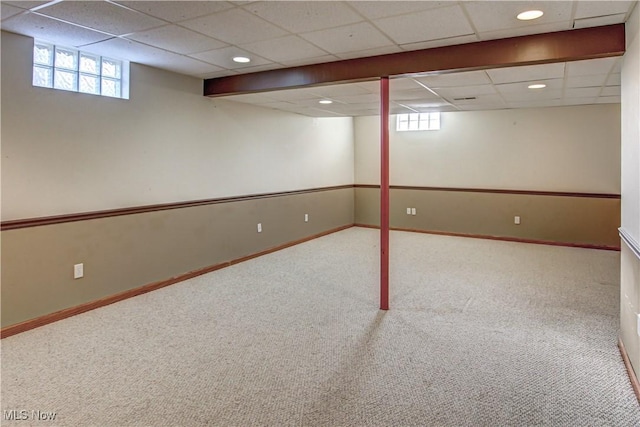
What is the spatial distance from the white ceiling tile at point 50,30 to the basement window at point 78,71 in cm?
17

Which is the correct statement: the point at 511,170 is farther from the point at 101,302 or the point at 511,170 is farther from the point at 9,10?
the point at 9,10

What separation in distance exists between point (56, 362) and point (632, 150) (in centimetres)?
394

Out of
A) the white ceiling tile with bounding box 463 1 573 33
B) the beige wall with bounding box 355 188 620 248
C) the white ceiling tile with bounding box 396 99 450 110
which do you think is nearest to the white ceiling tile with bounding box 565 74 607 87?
the white ceiling tile with bounding box 396 99 450 110

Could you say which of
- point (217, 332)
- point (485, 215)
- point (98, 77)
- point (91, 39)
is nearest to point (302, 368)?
point (217, 332)

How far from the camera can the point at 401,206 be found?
25.6 feet

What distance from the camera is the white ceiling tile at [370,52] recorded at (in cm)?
334

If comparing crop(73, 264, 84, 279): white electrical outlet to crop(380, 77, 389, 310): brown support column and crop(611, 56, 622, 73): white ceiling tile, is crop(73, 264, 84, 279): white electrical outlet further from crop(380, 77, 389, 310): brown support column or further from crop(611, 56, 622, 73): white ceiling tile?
crop(611, 56, 622, 73): white ceiling tile

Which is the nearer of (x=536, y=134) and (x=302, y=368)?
(x=302, y=368)

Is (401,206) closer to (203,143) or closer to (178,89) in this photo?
(203,143)

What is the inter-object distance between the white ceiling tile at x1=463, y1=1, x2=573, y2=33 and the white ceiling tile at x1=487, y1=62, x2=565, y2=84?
77 cm

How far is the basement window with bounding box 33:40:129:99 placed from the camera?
329 cm

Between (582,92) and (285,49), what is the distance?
381cm

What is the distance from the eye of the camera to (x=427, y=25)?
2.79 metres

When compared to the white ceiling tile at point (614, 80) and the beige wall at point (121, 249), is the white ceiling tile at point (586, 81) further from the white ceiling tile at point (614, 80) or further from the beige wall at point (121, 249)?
the beige wall at point (121, 249)
